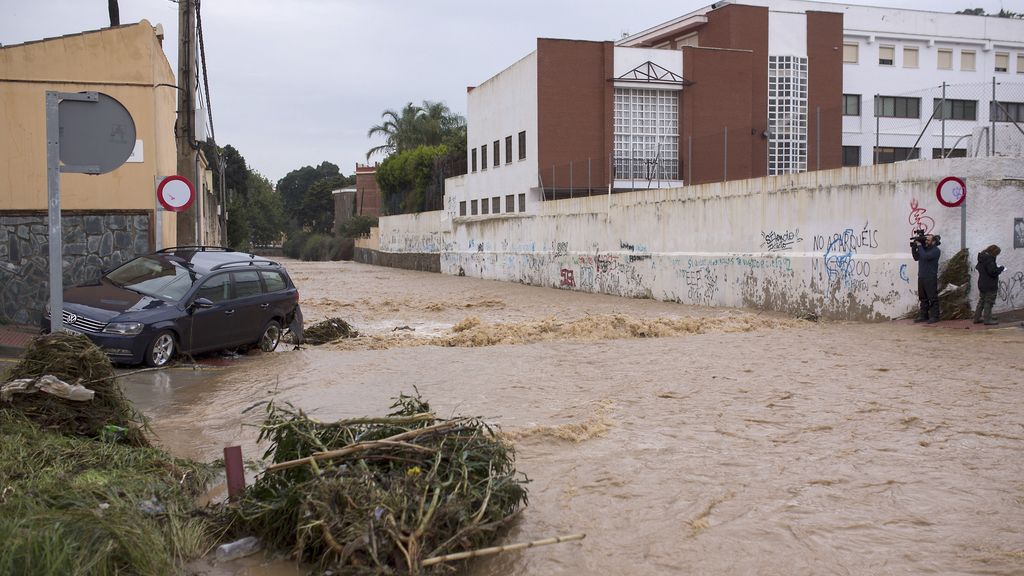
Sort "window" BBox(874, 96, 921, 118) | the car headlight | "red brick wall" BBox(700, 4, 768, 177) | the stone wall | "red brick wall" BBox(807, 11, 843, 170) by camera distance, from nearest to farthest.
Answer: the car headlight < the stone wall < "red brick wall" BBox(700, 4, 768, 177) < "red brick wall" BBox(807, 11, 843, 170) < "window" BBox(874, 96, 921, 118)

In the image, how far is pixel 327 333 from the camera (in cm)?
1648

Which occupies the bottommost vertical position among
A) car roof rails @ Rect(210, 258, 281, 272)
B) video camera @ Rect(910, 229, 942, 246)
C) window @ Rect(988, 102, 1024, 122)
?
car roof rails @ Rect(210, 258, 281, 272)

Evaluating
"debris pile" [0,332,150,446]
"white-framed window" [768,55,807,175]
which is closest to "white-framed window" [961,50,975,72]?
"white-framed window" [768,55,807,175]

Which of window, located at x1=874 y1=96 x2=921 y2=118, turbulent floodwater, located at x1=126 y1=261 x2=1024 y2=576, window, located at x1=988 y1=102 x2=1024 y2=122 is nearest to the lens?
turbulent floodwater, located at x1=126 y1=261 x2=1024 y2=576

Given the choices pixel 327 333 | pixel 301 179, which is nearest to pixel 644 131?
pixel 327 333

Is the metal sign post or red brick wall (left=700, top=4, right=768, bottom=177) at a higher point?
red brick wall (left=700, top=4, right=768, bottom=177)

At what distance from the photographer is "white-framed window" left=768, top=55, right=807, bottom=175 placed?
1777 inches

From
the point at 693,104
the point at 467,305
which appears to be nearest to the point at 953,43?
the point at 693,104

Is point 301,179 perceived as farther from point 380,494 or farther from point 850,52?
point 380,494

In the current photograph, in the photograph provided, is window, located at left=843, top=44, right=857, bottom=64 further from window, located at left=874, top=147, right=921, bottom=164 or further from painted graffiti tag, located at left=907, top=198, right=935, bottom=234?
painted graffiti tag, located at left=907, top=198, right=935, bottom=234

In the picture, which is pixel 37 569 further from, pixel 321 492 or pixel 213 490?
pixel 213 490

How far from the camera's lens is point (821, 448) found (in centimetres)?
777

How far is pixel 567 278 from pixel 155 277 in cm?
2160

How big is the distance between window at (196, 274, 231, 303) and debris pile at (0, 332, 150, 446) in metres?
6.50
